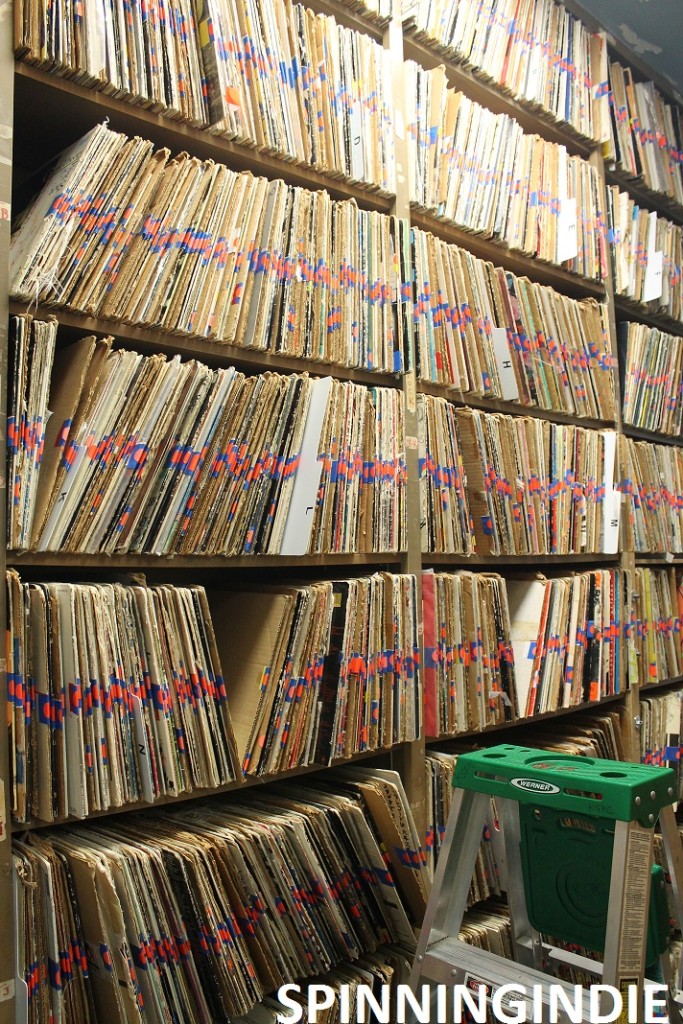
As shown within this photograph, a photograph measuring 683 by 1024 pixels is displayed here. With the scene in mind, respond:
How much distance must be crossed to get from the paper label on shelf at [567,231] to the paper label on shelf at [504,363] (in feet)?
1.31

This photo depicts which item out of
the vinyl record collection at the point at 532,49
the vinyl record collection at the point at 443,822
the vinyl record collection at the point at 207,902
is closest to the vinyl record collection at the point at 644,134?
the vinyl record collection at the point at 532,49

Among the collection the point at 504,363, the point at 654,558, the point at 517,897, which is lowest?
the point at 517,897

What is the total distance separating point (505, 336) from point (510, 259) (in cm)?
30

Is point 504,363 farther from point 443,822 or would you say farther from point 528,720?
point 443,822

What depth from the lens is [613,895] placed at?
1.14 metres

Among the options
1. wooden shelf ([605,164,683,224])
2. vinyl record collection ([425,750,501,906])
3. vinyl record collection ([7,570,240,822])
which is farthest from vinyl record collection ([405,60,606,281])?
vinyl record collection ([425,750,501,906])

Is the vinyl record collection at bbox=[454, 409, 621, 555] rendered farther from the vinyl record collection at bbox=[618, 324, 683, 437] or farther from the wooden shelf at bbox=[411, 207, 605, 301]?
the wooden shelf at bbox=[411, 207, 605, 301]

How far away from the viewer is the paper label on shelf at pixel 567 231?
2266 mm

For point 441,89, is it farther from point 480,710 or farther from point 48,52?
point 480,710

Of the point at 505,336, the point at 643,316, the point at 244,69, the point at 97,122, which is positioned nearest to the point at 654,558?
the point at 643,316

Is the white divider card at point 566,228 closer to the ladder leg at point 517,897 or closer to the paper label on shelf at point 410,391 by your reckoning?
the paper label on shelf at point 410,391

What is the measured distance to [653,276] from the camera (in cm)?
263

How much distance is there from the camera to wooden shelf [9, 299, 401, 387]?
1311 millimetres

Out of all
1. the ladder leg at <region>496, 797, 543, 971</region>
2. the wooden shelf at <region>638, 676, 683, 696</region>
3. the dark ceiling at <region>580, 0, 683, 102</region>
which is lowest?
the ladder leg at <region>496, 797, 543, 971</region>
